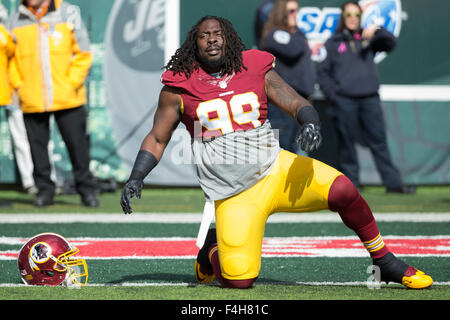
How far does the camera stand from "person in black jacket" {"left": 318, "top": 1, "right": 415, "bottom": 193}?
915cm

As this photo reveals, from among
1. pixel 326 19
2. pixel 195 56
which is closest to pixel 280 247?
pixel 195 56

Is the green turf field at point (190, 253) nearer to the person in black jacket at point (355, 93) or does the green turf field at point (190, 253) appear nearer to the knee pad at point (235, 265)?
Result: the knee pad at point (235, 265)

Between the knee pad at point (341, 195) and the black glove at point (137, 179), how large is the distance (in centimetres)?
89

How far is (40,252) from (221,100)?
3.84 feet

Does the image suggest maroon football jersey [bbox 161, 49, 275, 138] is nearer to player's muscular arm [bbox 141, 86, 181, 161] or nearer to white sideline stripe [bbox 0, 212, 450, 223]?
player's muscular arm [bbox 141, 86, 181, 161]

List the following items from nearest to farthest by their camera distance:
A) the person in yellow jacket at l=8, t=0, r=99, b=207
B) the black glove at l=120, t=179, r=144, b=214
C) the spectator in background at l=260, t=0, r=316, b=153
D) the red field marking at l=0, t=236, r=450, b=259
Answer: the black glove at l=120, t=179, r=144, b=214 < the red field marking at l=0, t=236, r=450, b=259 < the person in yellow jacket at l=8, t=0, r=99, b=207 < the spectator in background at l=260, t=0, r=316, b=153

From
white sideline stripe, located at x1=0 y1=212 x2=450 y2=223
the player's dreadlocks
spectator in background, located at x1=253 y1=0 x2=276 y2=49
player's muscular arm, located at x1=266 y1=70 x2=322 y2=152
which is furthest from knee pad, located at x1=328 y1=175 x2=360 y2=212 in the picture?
spectator in background, located at x1=253 y1=0 x2=276 y2=49

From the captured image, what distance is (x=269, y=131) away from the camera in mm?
4117

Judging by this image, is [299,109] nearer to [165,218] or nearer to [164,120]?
[164,120]

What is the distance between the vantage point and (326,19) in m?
9.76

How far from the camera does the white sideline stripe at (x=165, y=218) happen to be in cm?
691

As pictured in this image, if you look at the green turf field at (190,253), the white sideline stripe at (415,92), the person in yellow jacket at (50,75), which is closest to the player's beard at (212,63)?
the green turf field at (190,253)

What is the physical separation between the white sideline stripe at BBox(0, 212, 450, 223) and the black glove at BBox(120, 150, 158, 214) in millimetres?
2947
